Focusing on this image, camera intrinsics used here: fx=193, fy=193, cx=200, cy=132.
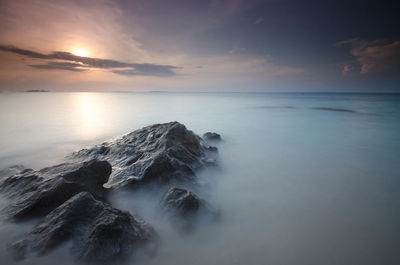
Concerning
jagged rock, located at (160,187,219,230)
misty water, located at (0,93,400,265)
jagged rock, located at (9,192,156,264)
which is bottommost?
misty water, located at (0,93,400,265)

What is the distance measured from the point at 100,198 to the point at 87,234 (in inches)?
47.8

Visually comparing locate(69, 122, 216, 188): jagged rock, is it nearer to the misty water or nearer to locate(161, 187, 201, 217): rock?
the misty water

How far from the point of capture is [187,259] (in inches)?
105

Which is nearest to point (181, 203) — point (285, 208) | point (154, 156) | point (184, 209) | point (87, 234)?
point (184, 209)

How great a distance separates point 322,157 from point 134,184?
6.31m

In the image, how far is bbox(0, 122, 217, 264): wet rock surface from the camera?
7.84 ft

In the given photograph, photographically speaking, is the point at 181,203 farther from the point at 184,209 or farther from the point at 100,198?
the point at 100,198

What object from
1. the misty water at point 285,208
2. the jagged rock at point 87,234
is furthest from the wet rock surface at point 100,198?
the misty water at point 285,208

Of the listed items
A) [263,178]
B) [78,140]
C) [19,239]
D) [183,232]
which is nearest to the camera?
[19,239]

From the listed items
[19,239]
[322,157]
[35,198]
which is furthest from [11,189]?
[322,157]

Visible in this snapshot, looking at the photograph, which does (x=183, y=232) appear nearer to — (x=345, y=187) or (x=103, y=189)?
(x=103, y=189)

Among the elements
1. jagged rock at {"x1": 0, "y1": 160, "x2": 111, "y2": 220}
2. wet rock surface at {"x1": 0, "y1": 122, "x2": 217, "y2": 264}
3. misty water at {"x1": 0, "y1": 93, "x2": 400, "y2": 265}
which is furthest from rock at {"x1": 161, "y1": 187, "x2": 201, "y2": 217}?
jagged rock at {"x1": 0, "y1": 160, "x2": 111, "y2": 220}

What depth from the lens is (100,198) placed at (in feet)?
11.7

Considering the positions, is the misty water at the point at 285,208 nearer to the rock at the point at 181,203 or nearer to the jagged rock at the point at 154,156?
the rock at the point at 181,203
